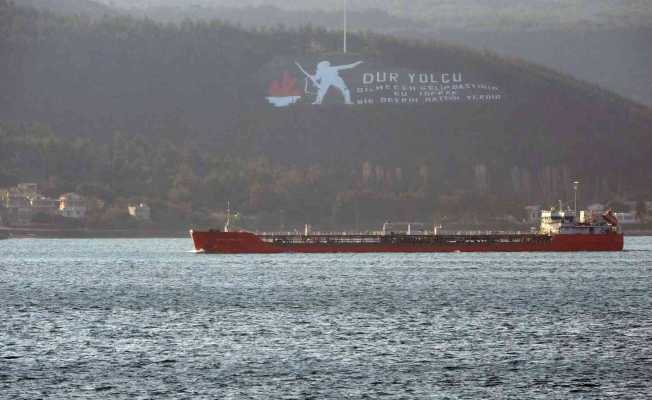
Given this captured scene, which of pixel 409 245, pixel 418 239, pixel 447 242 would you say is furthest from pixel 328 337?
pixel 418 239

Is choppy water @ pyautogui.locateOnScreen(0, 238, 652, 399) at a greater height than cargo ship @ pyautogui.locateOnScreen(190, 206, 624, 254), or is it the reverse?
cargo ship @ pyautogui.locateOnScreen(190, 206, 624, 254)

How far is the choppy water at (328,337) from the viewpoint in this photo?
61.3m

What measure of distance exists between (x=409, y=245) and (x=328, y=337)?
105 metres

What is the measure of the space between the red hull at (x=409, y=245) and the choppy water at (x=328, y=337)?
1698 inches

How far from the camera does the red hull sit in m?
180

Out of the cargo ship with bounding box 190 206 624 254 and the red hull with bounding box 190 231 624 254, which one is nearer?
the red hull with bounding box 190 231 624 254

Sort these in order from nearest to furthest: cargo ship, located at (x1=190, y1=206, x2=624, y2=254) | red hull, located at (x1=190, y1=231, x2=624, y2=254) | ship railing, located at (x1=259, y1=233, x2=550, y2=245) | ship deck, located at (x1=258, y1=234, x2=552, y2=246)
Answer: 1. red hull, located at (x1=190, y1=231, x2=624, y2=254)
2. cargo ship, located at (x1=190, y1=206, x2=624, y2=254)
3. ship deck, located at (x1=258, y1=234, x2=552, y2=246)
4. ship railing, located at (x1=259, y1=233, x2=550, y2=245)

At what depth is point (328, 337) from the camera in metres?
77.8

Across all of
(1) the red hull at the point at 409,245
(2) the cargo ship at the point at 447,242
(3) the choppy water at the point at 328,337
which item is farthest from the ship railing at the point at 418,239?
(3) the choppy water at the point at 328,337

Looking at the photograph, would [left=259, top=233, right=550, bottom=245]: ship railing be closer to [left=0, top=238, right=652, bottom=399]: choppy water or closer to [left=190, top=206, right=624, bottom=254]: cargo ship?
[left=190, top=206, right=624, bottom=254]: cargo ship

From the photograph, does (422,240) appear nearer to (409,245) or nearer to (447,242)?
(409,245)

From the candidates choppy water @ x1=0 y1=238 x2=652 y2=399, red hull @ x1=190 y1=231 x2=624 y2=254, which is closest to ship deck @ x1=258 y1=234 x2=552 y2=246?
red hull @ x1=190 y1=231 x2=624 y2=254

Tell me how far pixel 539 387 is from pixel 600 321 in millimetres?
26557

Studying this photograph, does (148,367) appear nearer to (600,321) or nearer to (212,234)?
(600,321)
